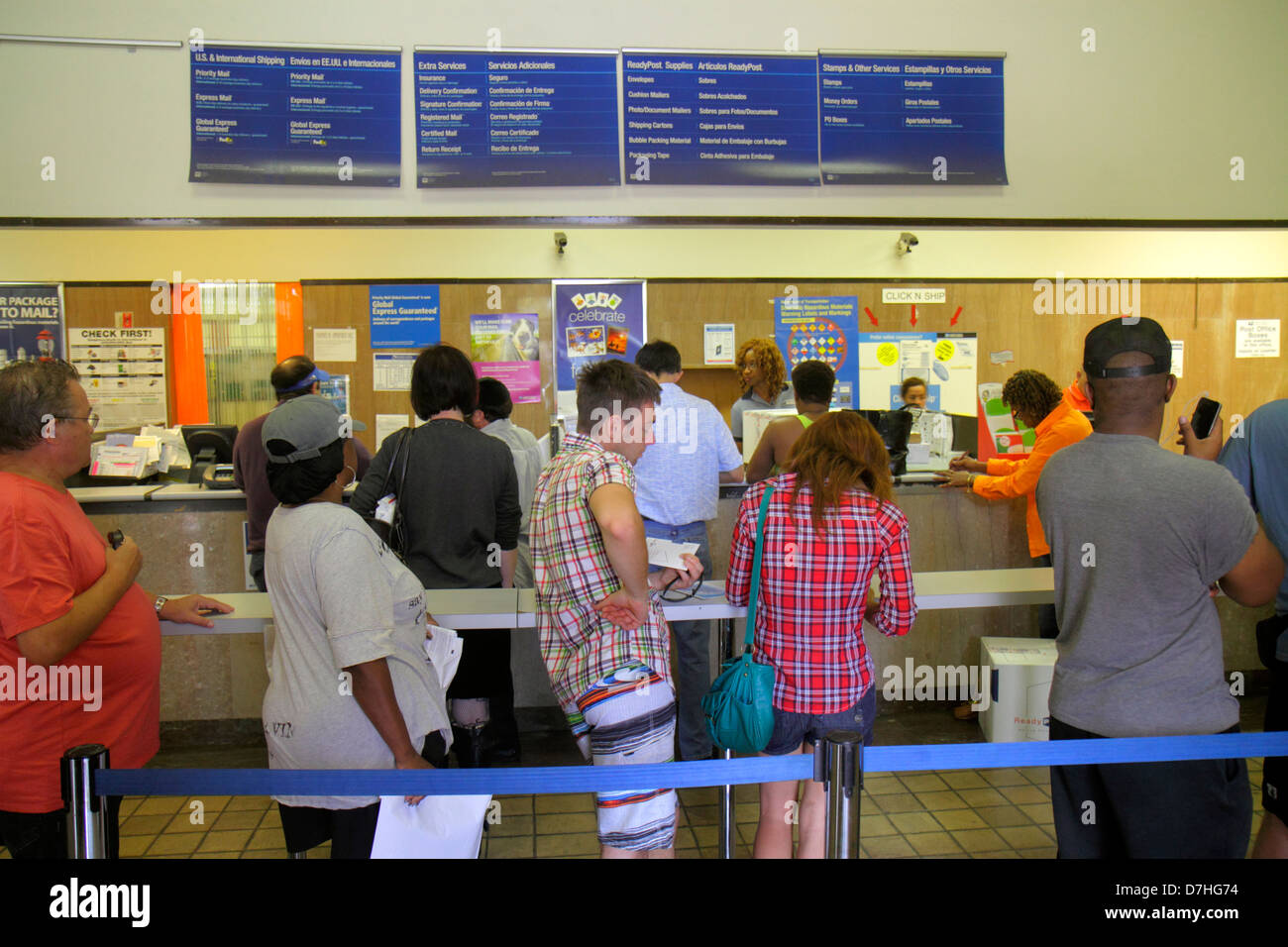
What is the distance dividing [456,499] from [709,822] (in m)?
1.45

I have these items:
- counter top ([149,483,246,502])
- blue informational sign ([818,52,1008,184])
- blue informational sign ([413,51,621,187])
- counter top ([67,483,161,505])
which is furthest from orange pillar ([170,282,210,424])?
blue informational sign ([818,52,1008,184])

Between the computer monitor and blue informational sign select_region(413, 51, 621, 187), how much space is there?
1.73 m

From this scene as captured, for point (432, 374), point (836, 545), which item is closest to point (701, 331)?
point (432, 374)

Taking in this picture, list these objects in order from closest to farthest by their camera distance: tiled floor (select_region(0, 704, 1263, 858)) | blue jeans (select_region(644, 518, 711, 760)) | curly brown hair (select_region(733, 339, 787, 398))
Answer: tiled floor (select_region(0, 704, 1263, 858)) < blue jeans (select_region(644, 518, 711, 760)) < curly brown hair (select_region(733, 339, 787, 398))

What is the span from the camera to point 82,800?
55.7 inches

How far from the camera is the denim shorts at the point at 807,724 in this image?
85.3 inches

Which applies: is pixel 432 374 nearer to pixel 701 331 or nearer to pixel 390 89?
pixel 390 89

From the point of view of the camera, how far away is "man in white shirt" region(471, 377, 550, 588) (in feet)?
12.0

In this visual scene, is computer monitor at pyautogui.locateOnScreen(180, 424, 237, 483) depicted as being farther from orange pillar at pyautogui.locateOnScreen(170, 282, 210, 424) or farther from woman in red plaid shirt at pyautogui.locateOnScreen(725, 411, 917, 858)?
woman in red plaid shirt at pyautogui.locateOnScreen(725, 411, 917, 858)

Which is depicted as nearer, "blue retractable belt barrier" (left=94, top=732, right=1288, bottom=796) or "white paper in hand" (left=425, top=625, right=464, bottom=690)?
"blue retractable belt barrier" (left=94, top=732, right=1288, bottom=796)

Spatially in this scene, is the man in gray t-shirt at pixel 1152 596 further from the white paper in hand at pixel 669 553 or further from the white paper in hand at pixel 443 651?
the white paper in hand at pixel 443 651

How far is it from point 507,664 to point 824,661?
141 centimetres

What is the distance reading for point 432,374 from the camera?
2.91 metres

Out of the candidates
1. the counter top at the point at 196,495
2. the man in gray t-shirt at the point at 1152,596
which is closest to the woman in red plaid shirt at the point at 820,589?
the man in gray t-shirt at the point at 1152,596
